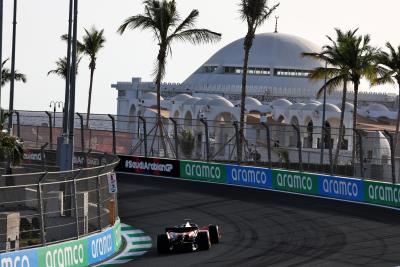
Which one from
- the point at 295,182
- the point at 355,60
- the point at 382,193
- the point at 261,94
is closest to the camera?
the point at 382,193

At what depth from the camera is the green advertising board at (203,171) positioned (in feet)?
143

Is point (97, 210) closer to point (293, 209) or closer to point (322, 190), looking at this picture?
point (293, 209)

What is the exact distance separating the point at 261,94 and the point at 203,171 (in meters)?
78.8

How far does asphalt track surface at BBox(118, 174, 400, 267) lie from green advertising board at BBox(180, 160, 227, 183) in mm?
1266

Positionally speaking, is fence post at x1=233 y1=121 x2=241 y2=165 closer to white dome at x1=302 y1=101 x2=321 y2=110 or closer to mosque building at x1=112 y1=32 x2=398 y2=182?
mosque building at x1=112 y1=32 x2=398 y2=182

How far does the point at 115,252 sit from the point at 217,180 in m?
18.8

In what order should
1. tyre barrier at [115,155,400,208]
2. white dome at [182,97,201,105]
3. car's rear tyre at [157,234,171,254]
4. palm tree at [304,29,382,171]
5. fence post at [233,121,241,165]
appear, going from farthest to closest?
white dome at [182,97,201,105] → palm tree at [304,29,382,171] → fence post at [233,121,241,165] → tyre barrier at [115,155,400,208] → car's rear tyre at [157,234,171,254]

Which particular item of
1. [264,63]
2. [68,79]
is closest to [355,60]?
[68,79]

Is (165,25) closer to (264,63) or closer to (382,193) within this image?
(382,193)

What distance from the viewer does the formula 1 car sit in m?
24.8

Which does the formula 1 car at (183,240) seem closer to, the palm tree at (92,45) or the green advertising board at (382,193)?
the green advertising board at (382,193)

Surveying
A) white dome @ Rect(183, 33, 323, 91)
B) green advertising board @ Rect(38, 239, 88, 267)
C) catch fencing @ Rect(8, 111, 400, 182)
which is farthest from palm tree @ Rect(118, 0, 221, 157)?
white dome @ Rect(183, 33, 323, 91)

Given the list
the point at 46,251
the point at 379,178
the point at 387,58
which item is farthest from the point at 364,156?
the point at 387,58

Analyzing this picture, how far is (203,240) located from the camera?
25.2m
